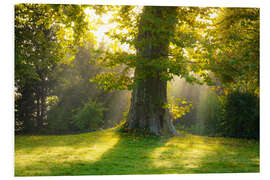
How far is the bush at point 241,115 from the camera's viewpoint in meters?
5.86

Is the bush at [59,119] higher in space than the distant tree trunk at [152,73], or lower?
lower

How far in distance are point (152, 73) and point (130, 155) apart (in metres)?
2.01

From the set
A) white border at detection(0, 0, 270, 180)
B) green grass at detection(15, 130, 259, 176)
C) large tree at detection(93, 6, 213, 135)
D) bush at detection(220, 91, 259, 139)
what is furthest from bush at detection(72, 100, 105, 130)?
white border at detection(0, 0, 270, 180)

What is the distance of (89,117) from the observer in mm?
8844

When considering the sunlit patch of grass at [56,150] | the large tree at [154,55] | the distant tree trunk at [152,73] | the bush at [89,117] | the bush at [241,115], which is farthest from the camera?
the bush at [89,117]

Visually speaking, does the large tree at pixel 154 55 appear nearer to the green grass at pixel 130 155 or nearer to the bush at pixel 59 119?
the green grass at pixel 130 155

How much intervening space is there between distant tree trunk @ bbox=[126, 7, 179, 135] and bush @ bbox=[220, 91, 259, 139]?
4.79 feet

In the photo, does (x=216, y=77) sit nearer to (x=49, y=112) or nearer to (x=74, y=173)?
(x=74, y=173)

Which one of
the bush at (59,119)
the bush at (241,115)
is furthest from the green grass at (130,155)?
the bush at (59,119)

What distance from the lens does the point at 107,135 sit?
6188mm

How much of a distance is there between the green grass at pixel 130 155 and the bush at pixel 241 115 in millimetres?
346

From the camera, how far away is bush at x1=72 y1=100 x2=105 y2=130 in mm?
8512
